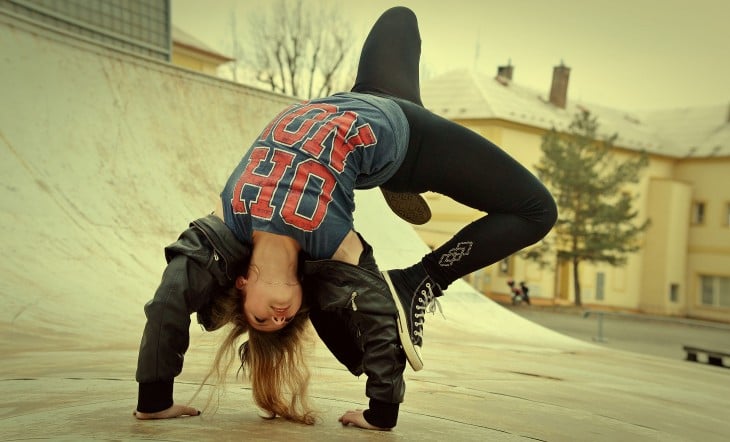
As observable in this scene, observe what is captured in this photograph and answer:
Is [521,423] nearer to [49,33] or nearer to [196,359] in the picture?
[196,359]

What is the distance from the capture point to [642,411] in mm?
3750

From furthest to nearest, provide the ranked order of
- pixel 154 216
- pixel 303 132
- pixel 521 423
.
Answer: pixel 154 216
pixel 521 423
pixel 303 132

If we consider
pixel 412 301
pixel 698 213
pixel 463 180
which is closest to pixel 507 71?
pixel 698 213

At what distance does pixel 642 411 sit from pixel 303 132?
250cm

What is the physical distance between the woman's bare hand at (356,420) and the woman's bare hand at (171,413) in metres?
0.54

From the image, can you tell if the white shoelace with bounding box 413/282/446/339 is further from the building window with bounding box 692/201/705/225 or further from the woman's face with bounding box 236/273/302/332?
the building window with bounding box 692/201/705/225

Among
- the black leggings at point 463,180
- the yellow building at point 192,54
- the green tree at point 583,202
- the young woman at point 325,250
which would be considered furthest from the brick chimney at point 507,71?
the young woman at point 325,250

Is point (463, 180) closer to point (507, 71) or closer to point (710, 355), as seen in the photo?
point (710, 355)

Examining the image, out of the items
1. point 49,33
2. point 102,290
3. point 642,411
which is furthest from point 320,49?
point 642,411

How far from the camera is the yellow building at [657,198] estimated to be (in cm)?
3381

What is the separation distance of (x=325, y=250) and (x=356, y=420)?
0.66 meters

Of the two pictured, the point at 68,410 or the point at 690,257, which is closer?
the point at 68,410

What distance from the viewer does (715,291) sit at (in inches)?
1471

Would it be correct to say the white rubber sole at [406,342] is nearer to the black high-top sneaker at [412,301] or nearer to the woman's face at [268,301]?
the black high-top sneaker at [412,301]
